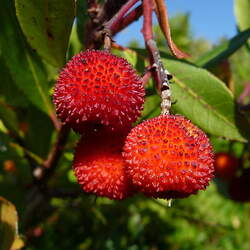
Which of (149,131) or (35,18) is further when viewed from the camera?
(35,18)

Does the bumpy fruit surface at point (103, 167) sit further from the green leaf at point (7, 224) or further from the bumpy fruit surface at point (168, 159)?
the green leaf at point (7, 224)

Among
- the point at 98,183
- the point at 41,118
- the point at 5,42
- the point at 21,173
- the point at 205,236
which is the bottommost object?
the point at 205,236

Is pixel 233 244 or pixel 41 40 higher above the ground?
pixel 41 40

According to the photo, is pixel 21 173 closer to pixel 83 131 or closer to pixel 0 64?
pixel 0 64

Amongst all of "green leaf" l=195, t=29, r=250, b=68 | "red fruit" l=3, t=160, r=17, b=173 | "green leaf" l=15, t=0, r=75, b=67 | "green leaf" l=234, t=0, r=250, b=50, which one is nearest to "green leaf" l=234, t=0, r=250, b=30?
"green leaf" l=234, t=0, r=250, b=50

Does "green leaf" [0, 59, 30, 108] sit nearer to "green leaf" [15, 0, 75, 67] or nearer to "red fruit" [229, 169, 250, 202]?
"green leaf" [15, 0, 75, 67]

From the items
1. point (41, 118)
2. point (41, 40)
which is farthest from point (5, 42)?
point (41, 118)
